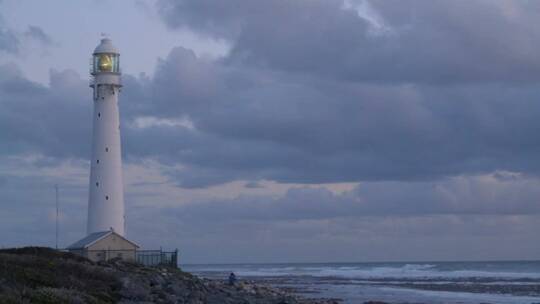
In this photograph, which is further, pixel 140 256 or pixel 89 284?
pixel 140 256

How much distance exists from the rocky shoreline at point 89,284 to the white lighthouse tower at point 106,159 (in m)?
4.44

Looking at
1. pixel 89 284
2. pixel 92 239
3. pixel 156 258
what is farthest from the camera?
pixel 156 258

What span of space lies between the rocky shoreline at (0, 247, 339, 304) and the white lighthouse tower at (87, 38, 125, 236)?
4.44 m

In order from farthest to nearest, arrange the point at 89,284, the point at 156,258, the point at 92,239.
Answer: the point at 156,258, the point at 92,239, the point at 89,284

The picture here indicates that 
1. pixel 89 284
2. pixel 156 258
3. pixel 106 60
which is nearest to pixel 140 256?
pixel 156 258

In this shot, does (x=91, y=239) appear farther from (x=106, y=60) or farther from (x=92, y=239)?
(x=106, y=60)

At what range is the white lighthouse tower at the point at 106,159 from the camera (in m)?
34.0

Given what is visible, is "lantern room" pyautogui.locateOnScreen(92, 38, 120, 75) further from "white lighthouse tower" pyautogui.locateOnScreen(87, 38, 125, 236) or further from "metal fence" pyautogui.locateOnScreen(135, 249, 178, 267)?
"metal fence" pyautogui.locateOnScreen(135, 249, 178, 267)

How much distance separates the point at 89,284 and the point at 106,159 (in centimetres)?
1388

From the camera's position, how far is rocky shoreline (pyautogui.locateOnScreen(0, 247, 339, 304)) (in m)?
17.3

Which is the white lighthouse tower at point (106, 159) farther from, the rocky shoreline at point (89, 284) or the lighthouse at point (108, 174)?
the rocky shoreline at point (89, 284)

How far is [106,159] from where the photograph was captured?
113 feet

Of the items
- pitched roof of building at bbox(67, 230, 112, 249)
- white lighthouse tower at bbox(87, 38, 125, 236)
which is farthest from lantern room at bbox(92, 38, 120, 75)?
pitched roof of building at bbox(67, 230, 112, 249)

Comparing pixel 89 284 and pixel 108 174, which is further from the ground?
pixel 108 174
